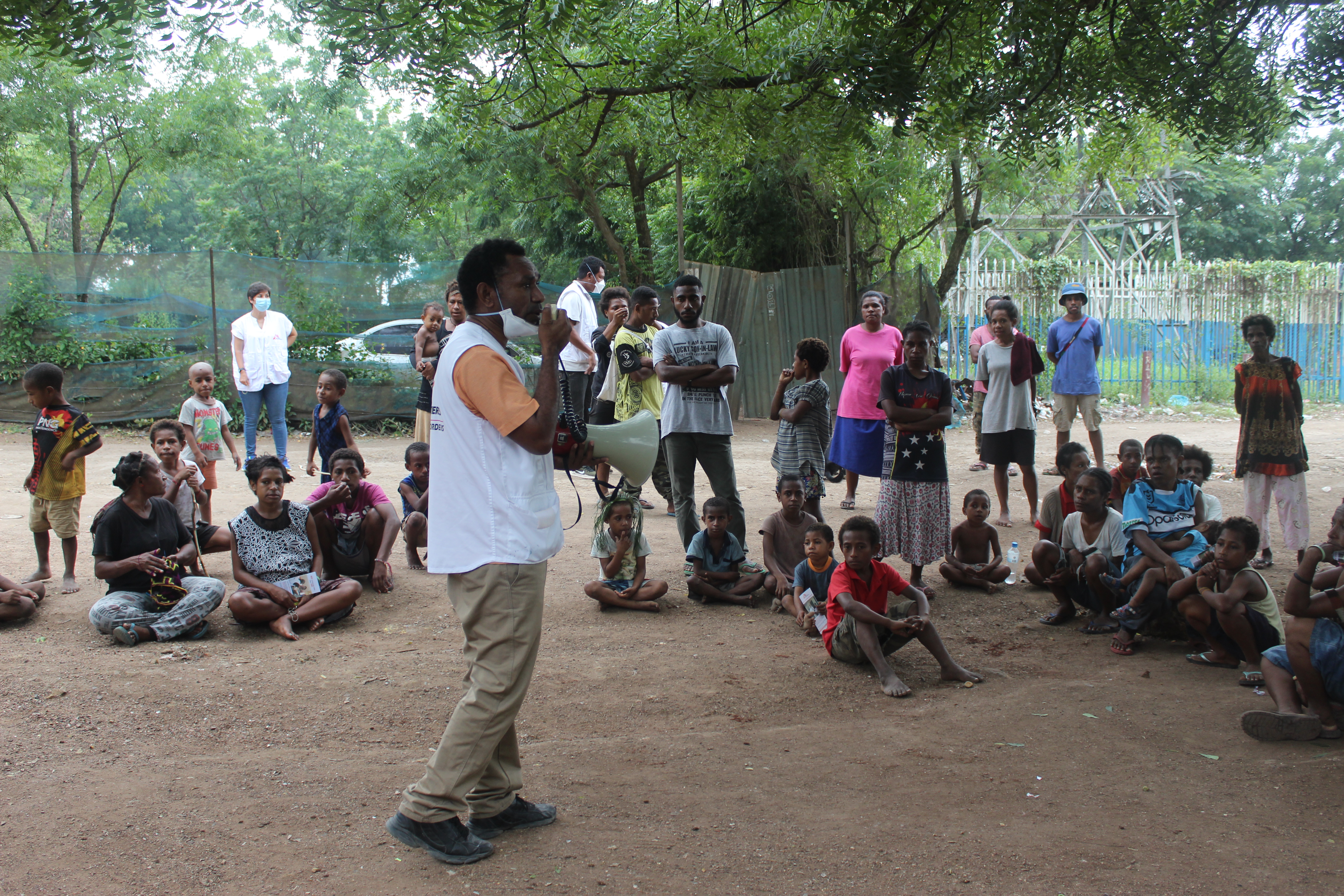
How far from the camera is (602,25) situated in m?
4.90

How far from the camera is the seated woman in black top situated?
5.21 meters

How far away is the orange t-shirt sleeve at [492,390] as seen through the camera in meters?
2.87

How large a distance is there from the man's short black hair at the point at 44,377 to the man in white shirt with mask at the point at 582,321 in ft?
11.4

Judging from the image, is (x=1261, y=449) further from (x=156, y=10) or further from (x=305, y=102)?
(x=305, y=102)

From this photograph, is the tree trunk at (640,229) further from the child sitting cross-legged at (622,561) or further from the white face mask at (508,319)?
the white face mask at (508,319)

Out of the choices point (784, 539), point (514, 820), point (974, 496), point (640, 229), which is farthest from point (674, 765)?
point (640, 229)

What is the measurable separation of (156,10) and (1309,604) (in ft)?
16.0

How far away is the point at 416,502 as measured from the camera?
6.84 m

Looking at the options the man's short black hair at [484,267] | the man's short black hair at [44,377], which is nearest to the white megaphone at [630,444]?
the man's short black hair at [484,267]

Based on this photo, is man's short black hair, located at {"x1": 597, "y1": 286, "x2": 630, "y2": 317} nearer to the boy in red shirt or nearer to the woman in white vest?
the boy in red shirt

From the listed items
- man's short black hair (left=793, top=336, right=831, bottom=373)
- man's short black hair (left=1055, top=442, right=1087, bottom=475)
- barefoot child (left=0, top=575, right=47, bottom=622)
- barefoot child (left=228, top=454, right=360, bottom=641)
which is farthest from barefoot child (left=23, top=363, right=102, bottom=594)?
man's short black hair (left=1055, top=442, right=1087, bottom=475)

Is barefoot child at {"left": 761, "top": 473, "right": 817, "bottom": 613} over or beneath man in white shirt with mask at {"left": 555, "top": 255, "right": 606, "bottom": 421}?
beneath

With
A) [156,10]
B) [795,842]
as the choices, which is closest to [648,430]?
[795,842]

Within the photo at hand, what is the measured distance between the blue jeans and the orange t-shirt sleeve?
7.19 meters
